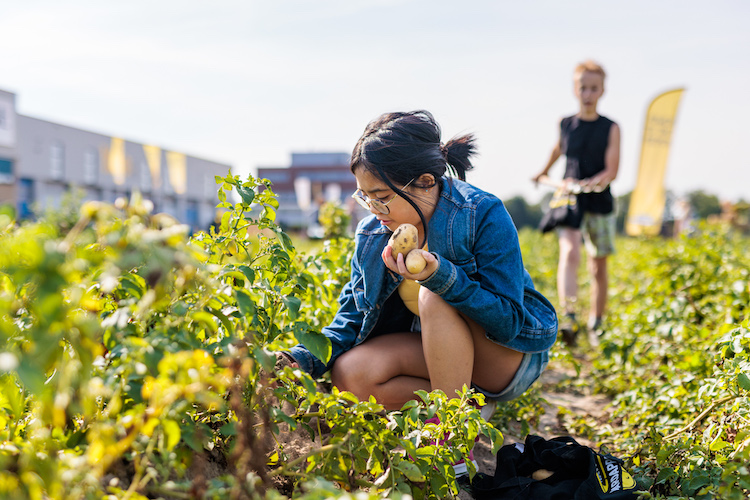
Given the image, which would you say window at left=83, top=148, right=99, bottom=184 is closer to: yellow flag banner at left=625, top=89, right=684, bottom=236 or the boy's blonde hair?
yellow flag banner at left=625, top=89, right=684, bottom=236

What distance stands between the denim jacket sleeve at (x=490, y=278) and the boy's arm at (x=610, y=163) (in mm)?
2371

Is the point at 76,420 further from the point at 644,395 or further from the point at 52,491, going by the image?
the point at 644,395

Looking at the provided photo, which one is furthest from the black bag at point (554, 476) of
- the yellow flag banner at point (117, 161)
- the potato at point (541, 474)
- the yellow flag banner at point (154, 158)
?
the yellow flag banner at point (117, 161)

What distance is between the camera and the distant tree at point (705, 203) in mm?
61162

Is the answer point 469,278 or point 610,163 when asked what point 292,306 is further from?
point 610,163

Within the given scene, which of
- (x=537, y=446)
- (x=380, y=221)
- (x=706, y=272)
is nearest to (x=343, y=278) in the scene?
(x=380, y=221)

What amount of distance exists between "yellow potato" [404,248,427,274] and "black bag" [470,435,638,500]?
0.61 metres

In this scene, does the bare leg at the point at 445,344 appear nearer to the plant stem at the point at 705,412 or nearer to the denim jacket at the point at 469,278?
the denim jacket at the point at 469,278

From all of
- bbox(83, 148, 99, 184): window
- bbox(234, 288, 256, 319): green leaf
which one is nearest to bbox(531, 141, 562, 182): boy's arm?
bbox(234, 288, 256, 319): green leaf

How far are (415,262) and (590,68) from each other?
3090 mm

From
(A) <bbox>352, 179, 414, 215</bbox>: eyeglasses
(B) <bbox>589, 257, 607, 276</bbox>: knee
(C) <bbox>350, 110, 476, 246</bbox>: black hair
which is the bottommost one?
(B) <bbox>589, 257, 607, 276</bbox>: knee

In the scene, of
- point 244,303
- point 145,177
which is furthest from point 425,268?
point 145,177

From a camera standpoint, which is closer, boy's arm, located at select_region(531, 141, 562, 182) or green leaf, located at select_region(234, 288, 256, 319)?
green leaf, located at select_region(234, 288, 256, 319)

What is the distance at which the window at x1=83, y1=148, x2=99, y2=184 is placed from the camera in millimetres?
38281
